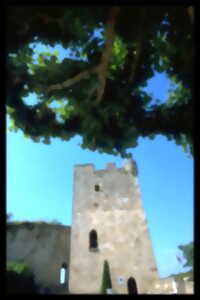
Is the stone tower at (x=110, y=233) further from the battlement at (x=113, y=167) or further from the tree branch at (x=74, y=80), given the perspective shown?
the tree branch at (x=74, y=80)

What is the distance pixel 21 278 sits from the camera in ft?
46.5

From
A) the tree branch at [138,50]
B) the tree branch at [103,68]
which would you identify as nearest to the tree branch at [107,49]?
the tree branch at [103,68]

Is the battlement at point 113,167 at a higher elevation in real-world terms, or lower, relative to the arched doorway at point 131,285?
higher

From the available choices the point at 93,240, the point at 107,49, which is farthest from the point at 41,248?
the point at 107,49

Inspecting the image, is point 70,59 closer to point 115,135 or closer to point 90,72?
point 90,72

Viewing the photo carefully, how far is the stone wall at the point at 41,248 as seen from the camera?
16.4m

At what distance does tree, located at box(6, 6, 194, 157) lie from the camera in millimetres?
4871

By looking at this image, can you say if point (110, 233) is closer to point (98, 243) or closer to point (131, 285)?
point (98, 243)

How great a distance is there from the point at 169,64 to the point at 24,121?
4.96 m

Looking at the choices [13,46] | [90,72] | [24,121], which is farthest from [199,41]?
[24,121]

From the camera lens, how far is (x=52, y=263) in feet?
55.9

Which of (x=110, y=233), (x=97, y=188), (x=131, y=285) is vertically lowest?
(x=131, y=285)

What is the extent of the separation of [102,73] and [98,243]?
42.6ft

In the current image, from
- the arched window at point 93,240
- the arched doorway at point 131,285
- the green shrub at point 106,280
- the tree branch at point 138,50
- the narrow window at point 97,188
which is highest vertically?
the tree branch at point 138,50
